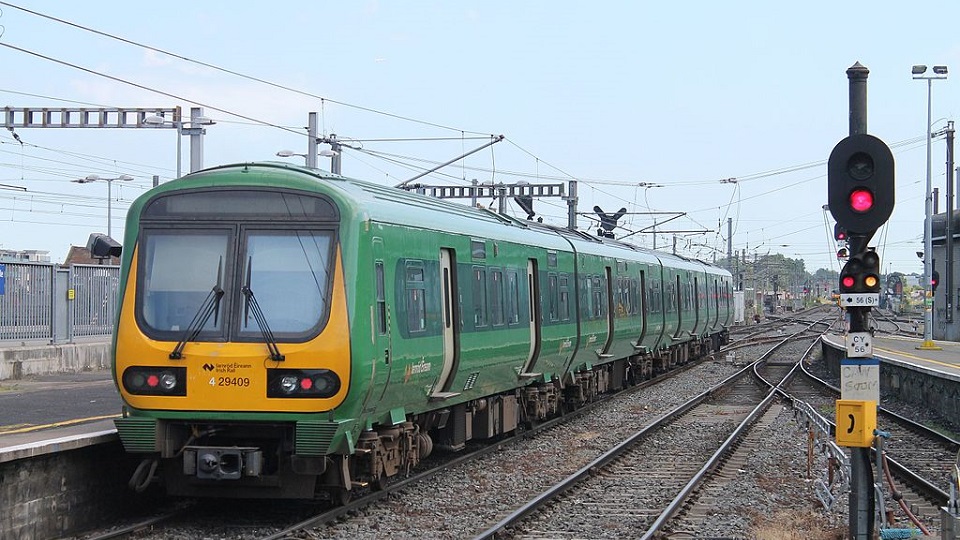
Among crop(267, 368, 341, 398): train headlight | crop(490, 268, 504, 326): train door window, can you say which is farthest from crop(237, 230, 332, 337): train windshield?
crop(490, 268, 504, 326): train door window

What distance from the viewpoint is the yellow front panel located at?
10234 millimetres

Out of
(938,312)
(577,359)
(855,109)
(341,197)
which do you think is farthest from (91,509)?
(938,312)

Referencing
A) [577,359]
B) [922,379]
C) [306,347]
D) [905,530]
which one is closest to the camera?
[905,530]

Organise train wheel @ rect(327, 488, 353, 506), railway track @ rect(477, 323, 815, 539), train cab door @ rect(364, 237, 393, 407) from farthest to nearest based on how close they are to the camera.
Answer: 1. train wheel @ rect(327, 488, 353, 506)
2. railway track @ rect(477, 323, 815, 539)
3. train cab door @ rect(364, 237, 393, 407)

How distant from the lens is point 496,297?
15188mm

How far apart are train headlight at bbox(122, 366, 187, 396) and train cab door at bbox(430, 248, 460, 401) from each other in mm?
3362

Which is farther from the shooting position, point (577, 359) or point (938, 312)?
point (938, 312)

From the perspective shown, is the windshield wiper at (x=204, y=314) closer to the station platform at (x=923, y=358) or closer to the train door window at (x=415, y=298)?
the train door window at (x=415, y=298)

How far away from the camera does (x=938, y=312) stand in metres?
55.7

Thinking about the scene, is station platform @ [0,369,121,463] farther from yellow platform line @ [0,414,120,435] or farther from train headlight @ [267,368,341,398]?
train headlight @ [267,368,341,398]

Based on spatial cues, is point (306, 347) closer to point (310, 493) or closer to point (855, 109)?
point (310, 493)

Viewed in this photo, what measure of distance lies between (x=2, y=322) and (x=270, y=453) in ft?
45.5

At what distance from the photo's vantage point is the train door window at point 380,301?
36.1ft

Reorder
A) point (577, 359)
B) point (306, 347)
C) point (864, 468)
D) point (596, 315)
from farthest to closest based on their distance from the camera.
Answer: point (596, 315)
point (577, 359)
point (306, 347)
point (864, 468)
